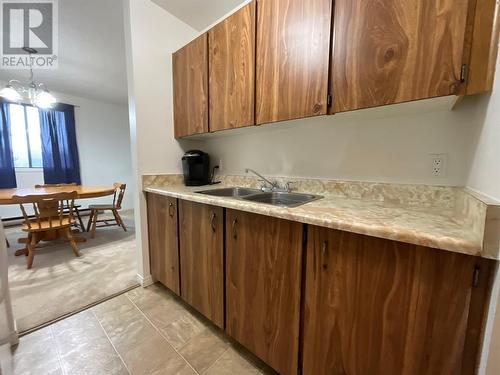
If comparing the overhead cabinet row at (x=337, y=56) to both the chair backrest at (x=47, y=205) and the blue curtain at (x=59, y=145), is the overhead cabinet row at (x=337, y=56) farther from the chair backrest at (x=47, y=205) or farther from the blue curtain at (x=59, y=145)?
the blue curtain at (x=59, y=145)

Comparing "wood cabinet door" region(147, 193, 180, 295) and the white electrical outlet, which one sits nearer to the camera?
Result: the white electrical outlet

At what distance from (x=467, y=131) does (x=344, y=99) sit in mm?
579

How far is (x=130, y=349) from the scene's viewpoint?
1.18 m

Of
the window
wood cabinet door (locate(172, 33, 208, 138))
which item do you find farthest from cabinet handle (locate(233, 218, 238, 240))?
the window

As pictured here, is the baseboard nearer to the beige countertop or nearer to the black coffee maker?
the black coffee maker

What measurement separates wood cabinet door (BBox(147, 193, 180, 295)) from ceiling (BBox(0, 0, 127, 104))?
1846mm

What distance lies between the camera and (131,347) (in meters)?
1.20

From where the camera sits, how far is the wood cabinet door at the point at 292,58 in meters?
1.01

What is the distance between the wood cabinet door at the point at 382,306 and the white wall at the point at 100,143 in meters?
5.42

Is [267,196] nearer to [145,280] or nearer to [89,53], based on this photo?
[145,280]

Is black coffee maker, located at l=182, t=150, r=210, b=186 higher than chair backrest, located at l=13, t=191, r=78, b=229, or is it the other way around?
black coffee maker, located at l=182, t=150, r=210, b=186

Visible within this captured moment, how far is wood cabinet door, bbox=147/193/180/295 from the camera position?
4.95 ft

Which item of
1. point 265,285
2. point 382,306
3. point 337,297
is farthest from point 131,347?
point 382,306

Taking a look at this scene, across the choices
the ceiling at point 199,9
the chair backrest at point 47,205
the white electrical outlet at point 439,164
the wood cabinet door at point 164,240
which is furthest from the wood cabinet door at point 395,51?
the chair backrest at point 47,205
